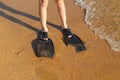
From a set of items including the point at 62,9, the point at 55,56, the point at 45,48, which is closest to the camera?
the point at 55,56

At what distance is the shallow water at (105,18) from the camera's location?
4.69 m

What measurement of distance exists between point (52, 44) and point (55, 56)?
262 mm

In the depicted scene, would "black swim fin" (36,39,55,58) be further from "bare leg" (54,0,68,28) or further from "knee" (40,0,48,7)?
"knee" (40,0,48,7)

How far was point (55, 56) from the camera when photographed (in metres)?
4.36

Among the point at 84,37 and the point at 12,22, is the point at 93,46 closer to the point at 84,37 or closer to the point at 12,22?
the point at 84,37

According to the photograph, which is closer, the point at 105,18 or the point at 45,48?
the point at 45,48

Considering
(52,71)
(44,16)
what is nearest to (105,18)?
(44,16)

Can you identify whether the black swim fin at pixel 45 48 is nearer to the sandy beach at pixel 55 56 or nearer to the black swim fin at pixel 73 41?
the sandy beach at pixel 55 56

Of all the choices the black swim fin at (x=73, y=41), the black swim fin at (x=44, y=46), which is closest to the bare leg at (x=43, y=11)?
the black swim fin at (x=44, y=46)

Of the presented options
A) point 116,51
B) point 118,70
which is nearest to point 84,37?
point 116,51

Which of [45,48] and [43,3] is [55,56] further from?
[43,3]

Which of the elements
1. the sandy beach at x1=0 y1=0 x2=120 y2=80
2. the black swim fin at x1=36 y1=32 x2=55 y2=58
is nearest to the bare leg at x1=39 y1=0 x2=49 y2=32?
the black swim fin at x1=36 y1=32 x2=55 y2=58

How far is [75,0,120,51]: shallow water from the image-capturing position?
469cm

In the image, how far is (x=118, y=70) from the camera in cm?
395
